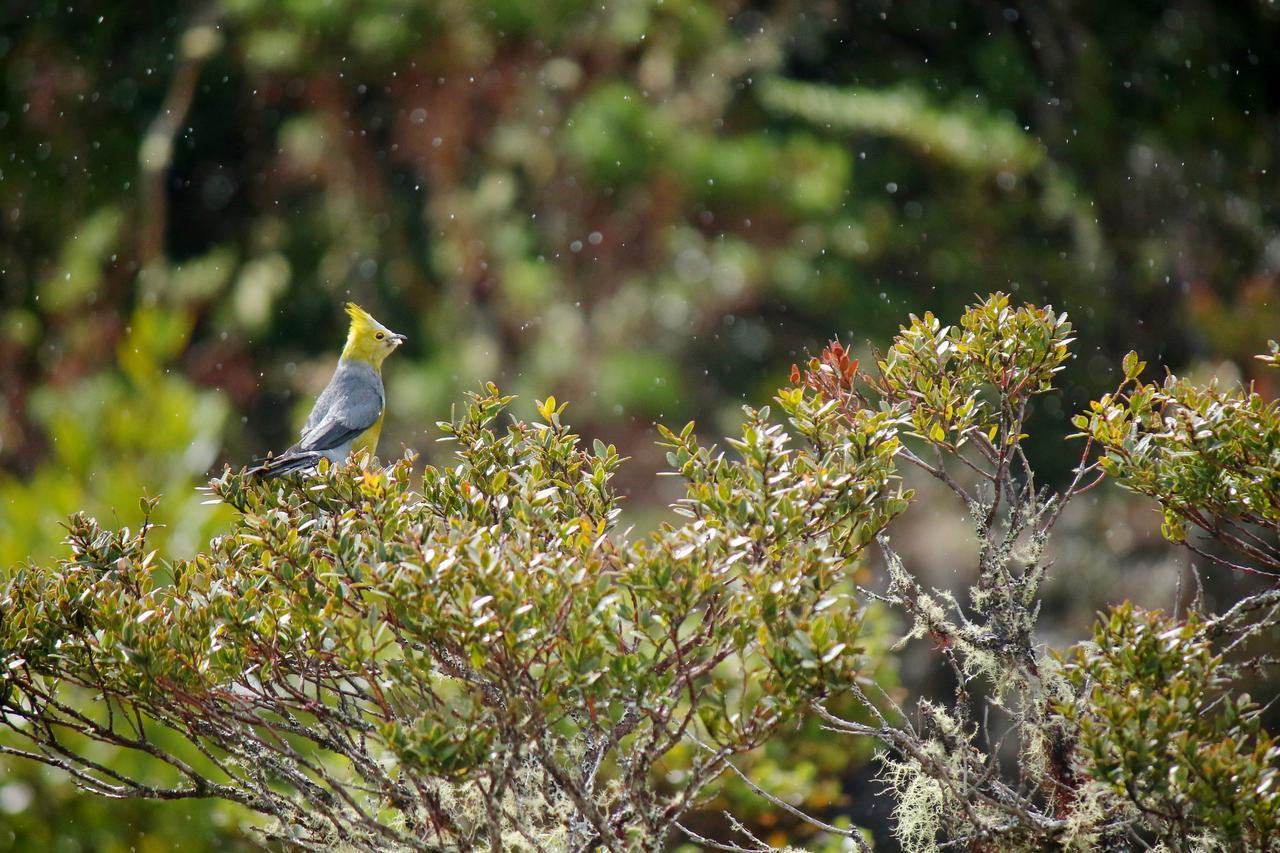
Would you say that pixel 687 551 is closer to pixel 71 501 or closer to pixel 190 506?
pixel 190 506

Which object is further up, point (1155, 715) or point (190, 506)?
point (190, 506)

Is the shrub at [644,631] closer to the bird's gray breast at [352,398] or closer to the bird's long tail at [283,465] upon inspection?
the bird's long tail at [283,465]

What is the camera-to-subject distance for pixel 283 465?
78.0 inches

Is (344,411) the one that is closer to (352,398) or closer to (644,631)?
(352,398)

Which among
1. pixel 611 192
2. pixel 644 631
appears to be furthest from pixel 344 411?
pixel 611 192

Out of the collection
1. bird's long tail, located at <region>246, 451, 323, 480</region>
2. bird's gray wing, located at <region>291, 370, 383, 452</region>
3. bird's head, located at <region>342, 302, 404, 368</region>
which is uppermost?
bird's head, located at <region>342, 302, 404, 368</region>

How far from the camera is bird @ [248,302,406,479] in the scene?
2449 millimetres

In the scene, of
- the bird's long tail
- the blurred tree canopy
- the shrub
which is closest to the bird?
the bird's long tail

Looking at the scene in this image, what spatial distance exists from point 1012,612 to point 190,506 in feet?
9.10

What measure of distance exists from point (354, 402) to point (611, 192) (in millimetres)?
4300

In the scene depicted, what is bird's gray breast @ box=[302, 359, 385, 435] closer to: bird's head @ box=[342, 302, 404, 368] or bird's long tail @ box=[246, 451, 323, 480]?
bird's head @ box=[342, 302, 404, 368]

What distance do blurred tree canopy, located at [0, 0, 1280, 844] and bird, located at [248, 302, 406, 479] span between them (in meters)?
3.37

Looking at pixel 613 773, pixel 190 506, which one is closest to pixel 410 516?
pixel 613 773

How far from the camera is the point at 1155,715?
1262mm
